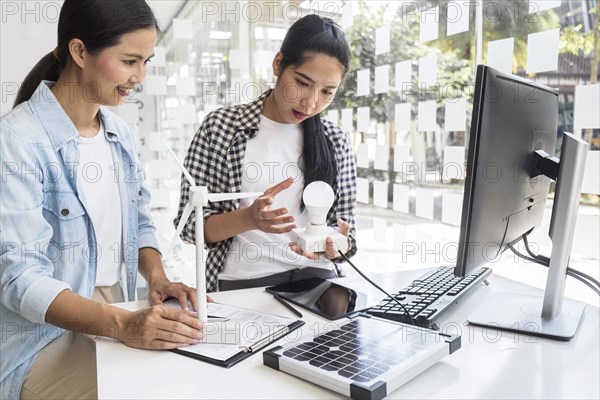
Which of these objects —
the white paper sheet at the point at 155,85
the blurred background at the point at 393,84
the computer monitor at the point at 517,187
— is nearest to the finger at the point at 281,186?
the computer monitor at the point at 517,187

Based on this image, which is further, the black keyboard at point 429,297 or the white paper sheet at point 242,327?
the black keyboard at point 429,297

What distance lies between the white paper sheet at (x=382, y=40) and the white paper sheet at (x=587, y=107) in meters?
1.13

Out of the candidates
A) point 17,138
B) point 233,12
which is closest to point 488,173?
point 17,138

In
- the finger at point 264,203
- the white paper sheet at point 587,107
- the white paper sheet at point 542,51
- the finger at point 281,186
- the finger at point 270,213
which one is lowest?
the finger at point 270,213

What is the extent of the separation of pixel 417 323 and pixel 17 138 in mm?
964

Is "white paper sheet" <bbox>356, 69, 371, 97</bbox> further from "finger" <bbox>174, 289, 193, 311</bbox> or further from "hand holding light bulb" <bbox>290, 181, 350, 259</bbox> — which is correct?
"finger" <bbox>174, 289, 193, 311</bbox>

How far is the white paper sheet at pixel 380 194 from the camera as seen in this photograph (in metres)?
2.54

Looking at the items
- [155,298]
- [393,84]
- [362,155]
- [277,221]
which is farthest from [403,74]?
[155,298]

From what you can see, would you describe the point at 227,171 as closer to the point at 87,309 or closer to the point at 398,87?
the point at 87,309

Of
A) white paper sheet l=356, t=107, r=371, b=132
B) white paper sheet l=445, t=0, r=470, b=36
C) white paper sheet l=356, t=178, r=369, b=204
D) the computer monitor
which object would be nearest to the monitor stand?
the computer monitor

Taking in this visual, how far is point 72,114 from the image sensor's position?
1342mm

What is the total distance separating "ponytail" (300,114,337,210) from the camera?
5.34 feet

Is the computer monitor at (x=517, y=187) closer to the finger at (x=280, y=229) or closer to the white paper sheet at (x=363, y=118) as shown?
the finger at (x=280, y=229)

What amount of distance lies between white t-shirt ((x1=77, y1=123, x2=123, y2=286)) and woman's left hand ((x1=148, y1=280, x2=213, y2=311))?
21 centimetres
